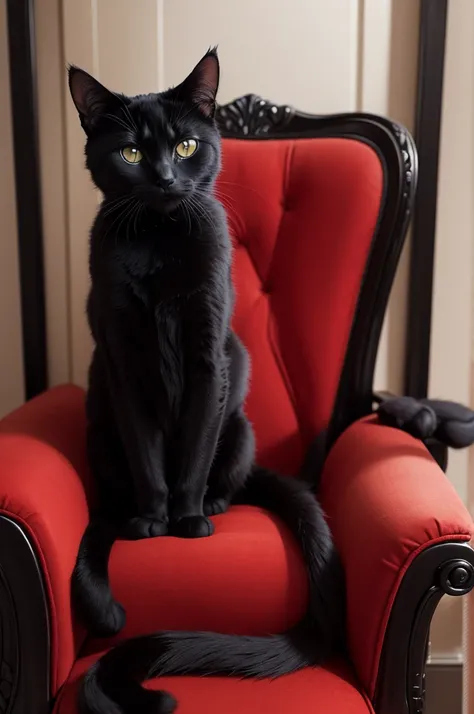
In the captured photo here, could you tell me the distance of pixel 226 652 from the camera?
0.90 meters

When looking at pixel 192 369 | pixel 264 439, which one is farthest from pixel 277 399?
pixel 192 369

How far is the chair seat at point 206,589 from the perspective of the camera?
3.16 feet

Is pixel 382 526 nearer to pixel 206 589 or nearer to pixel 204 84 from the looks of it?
pixel 206 589

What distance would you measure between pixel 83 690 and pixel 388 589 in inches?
16.5

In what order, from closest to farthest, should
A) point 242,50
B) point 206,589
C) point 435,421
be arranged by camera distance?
1. point 206,589
2. point 435,421
3. point 242,50

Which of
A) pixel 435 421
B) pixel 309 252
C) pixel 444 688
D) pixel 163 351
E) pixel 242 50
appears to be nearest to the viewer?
pixel 163 351

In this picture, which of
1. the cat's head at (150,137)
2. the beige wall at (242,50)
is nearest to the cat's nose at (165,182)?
the cat's head at (150,137)

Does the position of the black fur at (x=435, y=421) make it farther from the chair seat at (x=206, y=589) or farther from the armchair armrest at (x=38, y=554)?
the armchair armrest at (x=38, y=554)

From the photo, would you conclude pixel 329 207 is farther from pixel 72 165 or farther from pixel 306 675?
pixel 306 675

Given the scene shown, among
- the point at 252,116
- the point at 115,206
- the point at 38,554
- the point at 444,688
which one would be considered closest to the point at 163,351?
the point at 115,206

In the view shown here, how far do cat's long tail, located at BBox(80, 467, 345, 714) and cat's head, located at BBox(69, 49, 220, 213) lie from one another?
1.95 feet

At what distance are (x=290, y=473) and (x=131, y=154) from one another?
0.76 meters

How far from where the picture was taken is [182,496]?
1095mm

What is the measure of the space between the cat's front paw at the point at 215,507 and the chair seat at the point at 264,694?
325 millimetres
